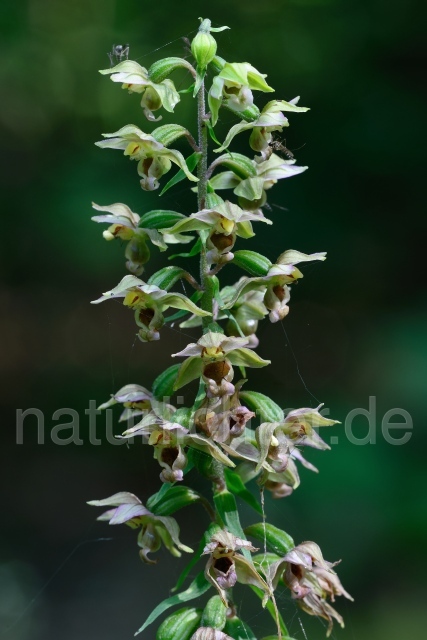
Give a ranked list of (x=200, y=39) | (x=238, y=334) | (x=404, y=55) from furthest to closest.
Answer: (x=404, y=55)
(x=238, y=334)
(x=200, y=39)

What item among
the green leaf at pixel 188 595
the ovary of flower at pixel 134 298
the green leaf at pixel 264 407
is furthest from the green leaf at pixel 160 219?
the green leaf at pixel 188 595

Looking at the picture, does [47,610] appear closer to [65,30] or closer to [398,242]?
[398,242]

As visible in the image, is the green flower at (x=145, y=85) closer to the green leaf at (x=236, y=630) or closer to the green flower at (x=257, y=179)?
the green flower at (x=257, y=179)

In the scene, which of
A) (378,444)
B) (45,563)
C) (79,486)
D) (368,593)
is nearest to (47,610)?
(45,563)

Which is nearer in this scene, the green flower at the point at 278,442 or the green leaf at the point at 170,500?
the green flower at the point at 278,442

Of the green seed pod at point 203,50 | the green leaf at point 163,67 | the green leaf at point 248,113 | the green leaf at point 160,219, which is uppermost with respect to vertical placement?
the green seed pod at point 203,50

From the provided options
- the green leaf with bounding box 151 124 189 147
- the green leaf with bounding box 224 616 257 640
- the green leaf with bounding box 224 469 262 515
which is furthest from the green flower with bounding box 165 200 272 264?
the green leaf with bounding box 224 616 257 640

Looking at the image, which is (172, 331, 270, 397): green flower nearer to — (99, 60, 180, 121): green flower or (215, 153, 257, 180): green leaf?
(215, 153, 257, 180): green leaf

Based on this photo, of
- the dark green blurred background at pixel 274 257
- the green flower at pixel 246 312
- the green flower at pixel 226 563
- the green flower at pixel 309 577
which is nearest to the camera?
the green flower at pixel 226 563
